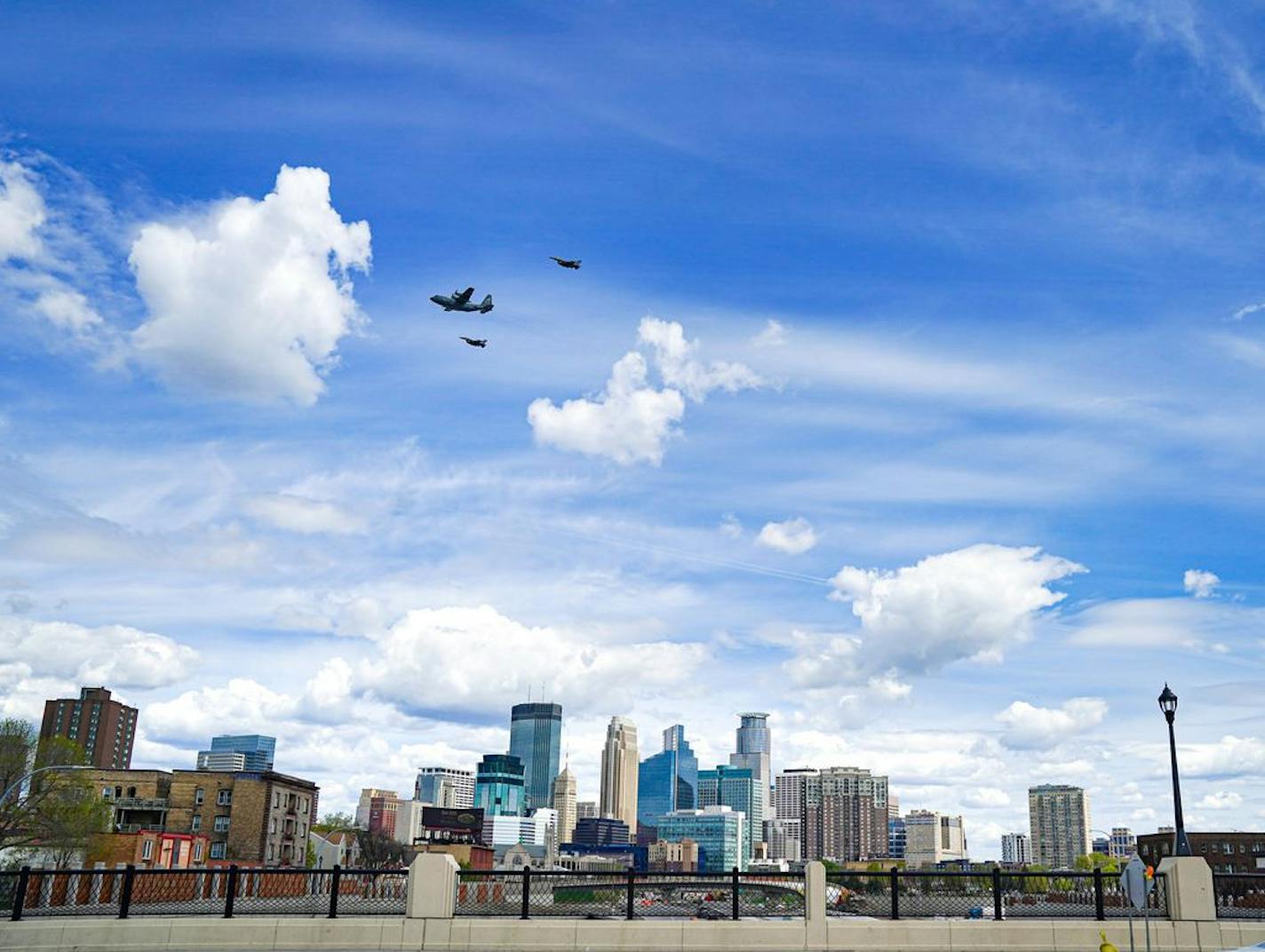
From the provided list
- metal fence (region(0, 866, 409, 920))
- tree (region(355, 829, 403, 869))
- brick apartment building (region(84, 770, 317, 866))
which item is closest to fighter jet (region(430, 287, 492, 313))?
metal fence (region(0, 866, 409, 920))

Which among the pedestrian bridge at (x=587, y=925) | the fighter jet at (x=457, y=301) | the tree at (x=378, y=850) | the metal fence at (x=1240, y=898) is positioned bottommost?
the tree at (x=378, y=850)

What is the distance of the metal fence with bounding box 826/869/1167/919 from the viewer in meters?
24.1

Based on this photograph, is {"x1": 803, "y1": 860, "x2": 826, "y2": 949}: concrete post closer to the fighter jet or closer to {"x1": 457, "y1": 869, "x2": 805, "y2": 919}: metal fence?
{"x1": 457, "y1": 869, "x2": 805, "y2": 919}: metal fence

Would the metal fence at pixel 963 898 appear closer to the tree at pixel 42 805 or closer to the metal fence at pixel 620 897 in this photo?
the metal fence at pixel 620 897

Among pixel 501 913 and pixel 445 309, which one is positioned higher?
pixel 445 309

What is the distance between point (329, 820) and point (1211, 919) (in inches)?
7211

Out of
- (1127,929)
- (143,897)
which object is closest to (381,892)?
(143,897)

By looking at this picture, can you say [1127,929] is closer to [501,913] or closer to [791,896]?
[791,896]

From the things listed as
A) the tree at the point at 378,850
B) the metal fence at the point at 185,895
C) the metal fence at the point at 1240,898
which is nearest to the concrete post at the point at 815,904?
the metal fence at the point at 185,895

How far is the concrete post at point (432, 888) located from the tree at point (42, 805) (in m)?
67.4

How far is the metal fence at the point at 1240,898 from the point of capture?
84.4 ft

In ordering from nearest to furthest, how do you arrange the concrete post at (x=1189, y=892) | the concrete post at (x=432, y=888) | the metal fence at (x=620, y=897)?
the concrete post at (x=432, y=888) → the metal fence at (x=620, y=897) → the concrete post at (x=1189, y=892)

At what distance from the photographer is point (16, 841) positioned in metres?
82.7

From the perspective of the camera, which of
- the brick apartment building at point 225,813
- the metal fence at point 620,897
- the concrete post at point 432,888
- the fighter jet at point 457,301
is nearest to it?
the concrete post at point 432,888
